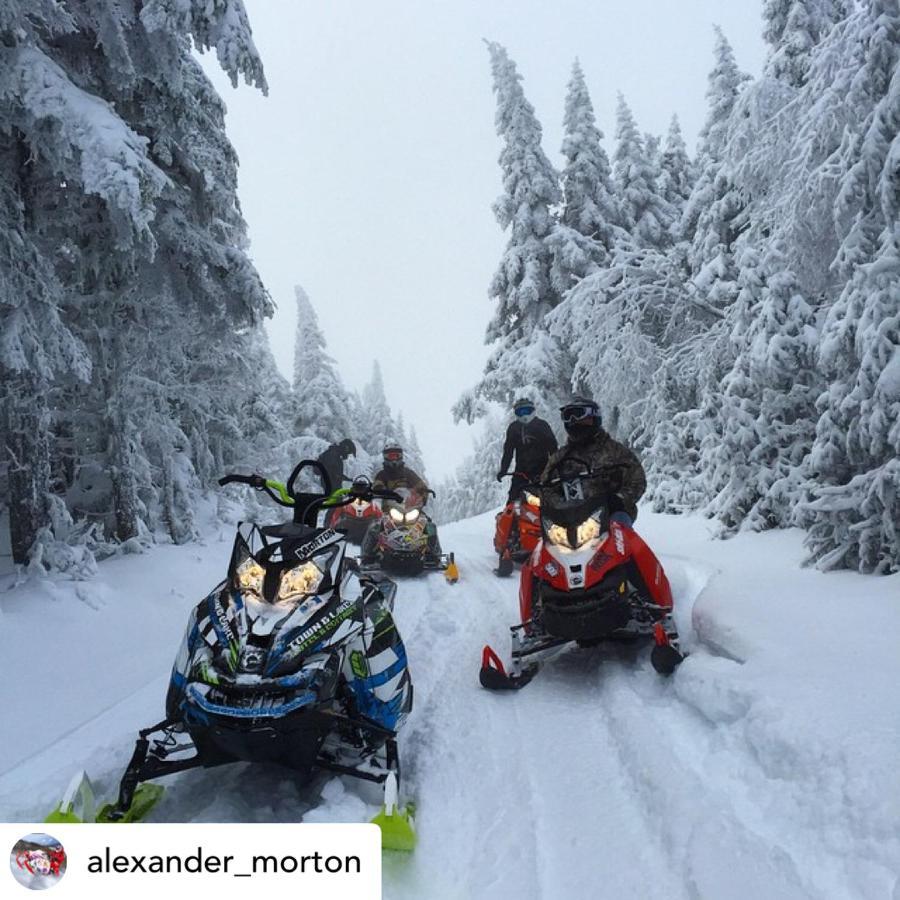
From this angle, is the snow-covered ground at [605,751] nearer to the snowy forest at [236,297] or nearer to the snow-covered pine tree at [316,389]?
the snowy forest at [236,297]

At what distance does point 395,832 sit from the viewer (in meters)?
2.76

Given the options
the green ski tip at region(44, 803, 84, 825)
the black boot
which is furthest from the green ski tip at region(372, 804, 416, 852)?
the black boot

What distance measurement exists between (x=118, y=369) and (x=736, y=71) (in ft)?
58.0

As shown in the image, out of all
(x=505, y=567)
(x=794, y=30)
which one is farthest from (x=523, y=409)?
(x=794, y=30)

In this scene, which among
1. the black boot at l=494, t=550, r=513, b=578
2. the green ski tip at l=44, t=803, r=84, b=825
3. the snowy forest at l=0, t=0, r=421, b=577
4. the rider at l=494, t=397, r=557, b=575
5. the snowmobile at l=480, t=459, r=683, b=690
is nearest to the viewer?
the green ski tip at l=44, t=803, r=84, b=825

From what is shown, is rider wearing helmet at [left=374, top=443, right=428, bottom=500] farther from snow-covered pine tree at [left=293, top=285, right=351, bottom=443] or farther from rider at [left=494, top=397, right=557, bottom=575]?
snow-covered pine tree at [left=293, top=285, right=351, bottom=443]

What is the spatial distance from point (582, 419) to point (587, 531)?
1.40m

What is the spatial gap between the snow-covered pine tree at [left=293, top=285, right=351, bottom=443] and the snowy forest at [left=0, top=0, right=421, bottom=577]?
17.1 m

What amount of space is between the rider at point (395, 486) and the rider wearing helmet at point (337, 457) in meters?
1.60

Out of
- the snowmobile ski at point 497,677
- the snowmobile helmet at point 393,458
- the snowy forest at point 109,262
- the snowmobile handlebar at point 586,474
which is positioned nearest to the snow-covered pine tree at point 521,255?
the snowmobile helmet at point 393,458

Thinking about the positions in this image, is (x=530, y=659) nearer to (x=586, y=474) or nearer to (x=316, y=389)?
(x=586, y=474)

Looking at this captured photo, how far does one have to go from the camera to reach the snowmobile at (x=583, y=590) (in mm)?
4637

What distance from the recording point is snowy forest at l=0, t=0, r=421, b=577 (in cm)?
569

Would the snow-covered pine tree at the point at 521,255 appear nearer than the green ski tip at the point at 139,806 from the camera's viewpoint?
No
